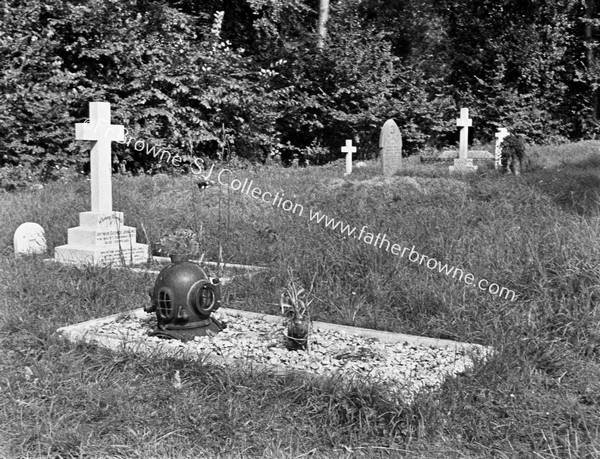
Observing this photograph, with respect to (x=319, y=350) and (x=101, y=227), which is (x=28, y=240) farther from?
(x=319, y=350)

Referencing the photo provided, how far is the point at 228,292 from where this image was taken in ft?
18.0

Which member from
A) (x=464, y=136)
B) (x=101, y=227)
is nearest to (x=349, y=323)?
(x=101, y=227)

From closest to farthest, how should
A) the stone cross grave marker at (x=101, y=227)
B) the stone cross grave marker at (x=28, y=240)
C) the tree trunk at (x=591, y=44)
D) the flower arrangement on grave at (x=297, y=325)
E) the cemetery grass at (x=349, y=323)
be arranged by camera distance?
the cemetery grass at (x=349, y=323) < the flower arrangement on grave at (x=297, y=325) < the stone cross grave marker at (x=101, y=227) < the stone cross grave marker at (x=28, y=240) < the tree trunk at (x=591, y=44)

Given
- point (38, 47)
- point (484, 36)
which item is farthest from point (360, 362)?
point (484, 36)

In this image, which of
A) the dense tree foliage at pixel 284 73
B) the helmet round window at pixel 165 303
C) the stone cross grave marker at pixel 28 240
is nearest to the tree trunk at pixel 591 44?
the dense tree foliage at pixel 284 73

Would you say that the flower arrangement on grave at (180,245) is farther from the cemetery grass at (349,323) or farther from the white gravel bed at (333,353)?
the cemetery grass at (349,323)

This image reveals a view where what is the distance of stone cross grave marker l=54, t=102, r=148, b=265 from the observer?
6.82 m

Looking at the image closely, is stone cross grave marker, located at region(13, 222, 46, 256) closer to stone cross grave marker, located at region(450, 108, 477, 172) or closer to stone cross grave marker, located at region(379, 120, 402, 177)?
stone cross grave marker, located at region(379, 120, 402, 177)

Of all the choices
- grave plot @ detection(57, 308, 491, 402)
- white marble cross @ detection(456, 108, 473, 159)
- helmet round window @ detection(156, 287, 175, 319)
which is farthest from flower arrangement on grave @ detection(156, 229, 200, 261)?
white marble cross @ detection(456, 108, 473, 159)

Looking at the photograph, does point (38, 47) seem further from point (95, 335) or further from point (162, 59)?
point (95, 335)

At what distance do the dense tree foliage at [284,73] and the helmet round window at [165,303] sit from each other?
19.7 feet

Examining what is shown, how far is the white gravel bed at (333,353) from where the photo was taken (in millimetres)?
3639

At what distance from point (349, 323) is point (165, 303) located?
1.32 metres

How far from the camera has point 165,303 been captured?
14.1 ft
